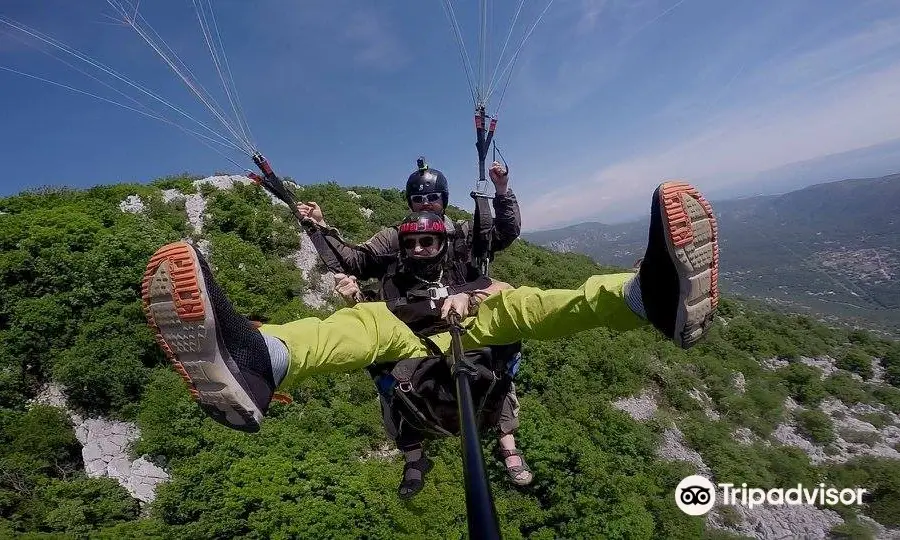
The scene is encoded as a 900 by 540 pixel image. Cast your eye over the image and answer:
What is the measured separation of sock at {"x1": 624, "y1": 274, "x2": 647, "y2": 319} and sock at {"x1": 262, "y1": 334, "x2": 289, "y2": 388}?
181 cm

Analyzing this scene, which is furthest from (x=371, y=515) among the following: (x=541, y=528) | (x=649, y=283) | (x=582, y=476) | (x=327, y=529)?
(x=649, y=283)

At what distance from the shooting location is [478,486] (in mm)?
1032

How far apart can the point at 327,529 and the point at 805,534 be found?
45.6 ft

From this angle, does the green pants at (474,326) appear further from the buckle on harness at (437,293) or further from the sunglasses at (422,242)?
the sunglasses at (422,242)

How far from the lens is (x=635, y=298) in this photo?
7.51 feet

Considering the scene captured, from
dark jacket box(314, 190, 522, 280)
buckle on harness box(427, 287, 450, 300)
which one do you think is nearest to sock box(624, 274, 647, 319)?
buckle on harness box(427, 287, 450, 300)

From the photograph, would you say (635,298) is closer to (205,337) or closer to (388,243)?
(205,337)

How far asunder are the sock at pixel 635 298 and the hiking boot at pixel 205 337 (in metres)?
1.88

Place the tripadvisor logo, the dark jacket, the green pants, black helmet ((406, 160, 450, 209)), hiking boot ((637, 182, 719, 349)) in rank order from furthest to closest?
1. the tripadvisor logo
2. black helmet ((406, 160, 450, 209))
3. the dark jacket
4. the green pants
5. hiking boot ((637, 182, 719, 349))

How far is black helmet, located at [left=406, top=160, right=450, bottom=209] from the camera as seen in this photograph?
475 centimetres

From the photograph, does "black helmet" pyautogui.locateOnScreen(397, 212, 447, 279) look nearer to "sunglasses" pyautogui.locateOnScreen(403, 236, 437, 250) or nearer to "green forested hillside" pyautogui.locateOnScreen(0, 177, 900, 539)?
"sunglasses" pyautogui.locateOnScreen(403, 236, 437, 250)

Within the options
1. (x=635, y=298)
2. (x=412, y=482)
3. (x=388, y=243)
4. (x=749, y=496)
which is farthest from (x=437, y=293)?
(x=749, y=496)

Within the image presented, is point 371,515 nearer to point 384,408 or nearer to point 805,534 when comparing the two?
point 384,408

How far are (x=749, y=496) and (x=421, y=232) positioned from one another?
15.6 meters
